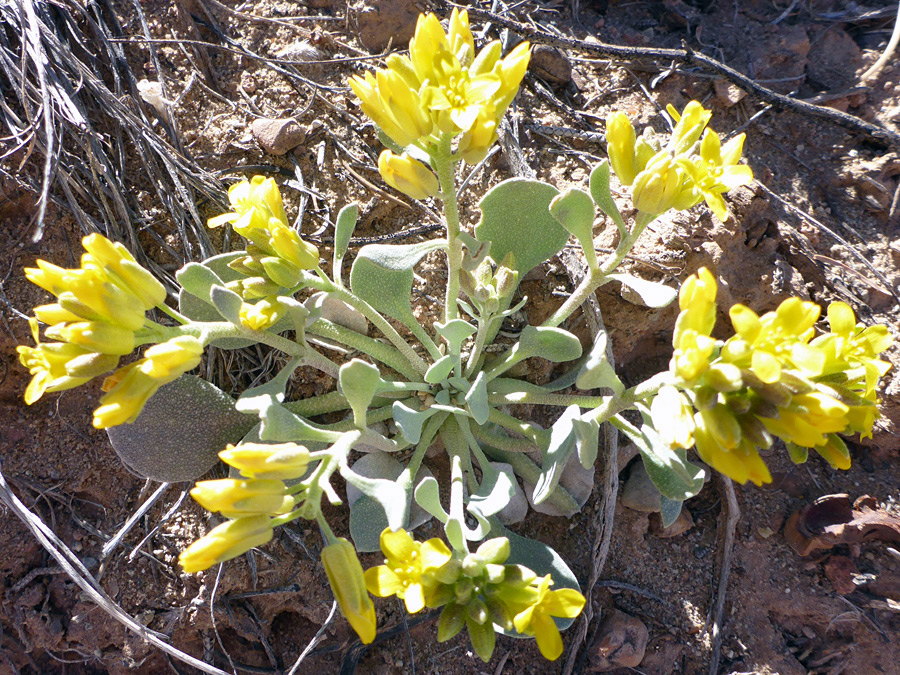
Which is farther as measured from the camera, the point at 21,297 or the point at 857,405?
the point at 21,297

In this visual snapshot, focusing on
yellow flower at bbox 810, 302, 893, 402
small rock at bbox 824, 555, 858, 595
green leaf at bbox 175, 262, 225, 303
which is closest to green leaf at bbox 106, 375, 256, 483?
green leaf at bbox 175, 262, 225, 303

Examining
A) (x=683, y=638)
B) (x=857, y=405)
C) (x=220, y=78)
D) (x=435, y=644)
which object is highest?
(x=220, y=78)

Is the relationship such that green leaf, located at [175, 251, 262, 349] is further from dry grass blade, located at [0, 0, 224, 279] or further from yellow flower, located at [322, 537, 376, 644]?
yellow flower, located at [322, 537, 376, 644]

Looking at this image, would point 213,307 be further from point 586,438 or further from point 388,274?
point 586,438

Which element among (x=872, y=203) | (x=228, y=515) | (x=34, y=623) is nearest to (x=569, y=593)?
(x=228, y=515)

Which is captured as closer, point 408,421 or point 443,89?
point 443,89

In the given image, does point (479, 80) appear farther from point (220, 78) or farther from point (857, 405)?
point (220, 78)

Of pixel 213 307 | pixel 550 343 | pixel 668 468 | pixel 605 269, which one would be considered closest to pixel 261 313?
pixel 213 307

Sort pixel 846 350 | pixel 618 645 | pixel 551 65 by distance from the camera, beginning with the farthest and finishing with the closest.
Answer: pixel 551 65, pixel 618 645, pixel 846 350
